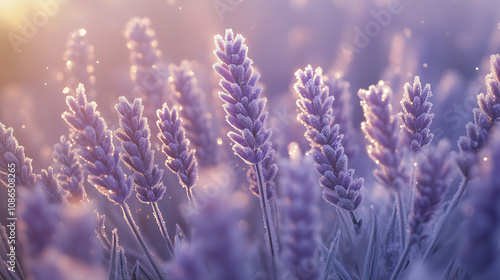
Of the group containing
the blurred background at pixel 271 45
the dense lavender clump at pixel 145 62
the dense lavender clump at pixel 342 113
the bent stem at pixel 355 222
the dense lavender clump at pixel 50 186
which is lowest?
the bent stem at pixel 355 222

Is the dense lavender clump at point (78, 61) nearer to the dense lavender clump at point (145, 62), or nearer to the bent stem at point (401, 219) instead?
the dense lavender clump at point (145, 62)

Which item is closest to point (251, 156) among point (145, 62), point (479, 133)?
point (479, 133)

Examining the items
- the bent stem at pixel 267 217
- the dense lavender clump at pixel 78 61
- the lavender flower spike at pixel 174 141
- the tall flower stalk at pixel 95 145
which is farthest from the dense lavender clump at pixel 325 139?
the dense lavender clump at pixel 78 61

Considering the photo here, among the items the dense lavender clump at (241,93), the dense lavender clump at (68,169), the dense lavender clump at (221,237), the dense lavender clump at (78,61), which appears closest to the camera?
the dense lavender clump at (221,237)

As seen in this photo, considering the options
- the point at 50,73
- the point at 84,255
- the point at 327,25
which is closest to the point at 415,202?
the point at 84,255

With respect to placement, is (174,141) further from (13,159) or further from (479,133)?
(479,133)

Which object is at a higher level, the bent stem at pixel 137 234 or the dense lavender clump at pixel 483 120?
the dense lavender clump at pixel 483 120

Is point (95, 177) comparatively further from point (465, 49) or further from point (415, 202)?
point (465, 49)

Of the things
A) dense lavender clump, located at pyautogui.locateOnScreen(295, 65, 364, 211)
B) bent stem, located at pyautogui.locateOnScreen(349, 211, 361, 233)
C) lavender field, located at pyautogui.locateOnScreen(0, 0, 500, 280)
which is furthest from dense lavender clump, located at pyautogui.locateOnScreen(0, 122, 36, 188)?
bent stem, located at pyautogui.locateOnScreen(349, 211, 361, 233)

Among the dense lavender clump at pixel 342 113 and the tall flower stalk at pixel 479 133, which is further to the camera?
the dense lavender clump at pixel 342 113
